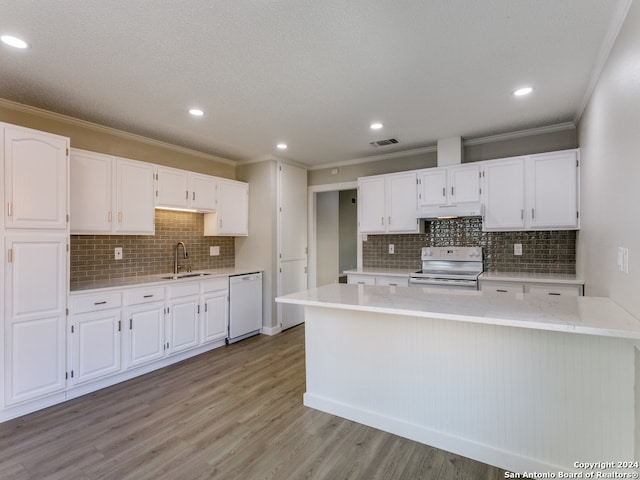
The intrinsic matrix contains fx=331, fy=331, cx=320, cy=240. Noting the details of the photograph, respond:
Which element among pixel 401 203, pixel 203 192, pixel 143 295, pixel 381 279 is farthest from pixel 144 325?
pixel 401 203

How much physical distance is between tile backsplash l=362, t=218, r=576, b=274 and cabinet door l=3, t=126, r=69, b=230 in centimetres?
358

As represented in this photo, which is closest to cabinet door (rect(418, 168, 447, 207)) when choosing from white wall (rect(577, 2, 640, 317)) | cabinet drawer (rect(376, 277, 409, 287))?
cabinet drawer (rect(376, 277, 409, 287))

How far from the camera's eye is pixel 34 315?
2551 millimetres

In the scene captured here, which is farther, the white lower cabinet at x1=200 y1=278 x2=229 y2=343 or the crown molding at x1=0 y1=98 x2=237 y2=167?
the white lower cabinet at x1=200 y1=278 x2=229 y2=343

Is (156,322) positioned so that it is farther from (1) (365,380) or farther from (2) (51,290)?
(1) (365,380)

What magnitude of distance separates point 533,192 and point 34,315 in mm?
4651

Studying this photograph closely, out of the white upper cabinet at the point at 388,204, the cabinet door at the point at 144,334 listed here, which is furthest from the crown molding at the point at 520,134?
the cabinet door at the point at 144,334

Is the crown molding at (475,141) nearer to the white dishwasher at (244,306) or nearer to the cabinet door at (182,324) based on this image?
the white dishwasher at (244,306)

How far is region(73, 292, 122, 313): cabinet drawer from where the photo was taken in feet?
9.23

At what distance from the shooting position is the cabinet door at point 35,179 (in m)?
2.43

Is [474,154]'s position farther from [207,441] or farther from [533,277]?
[207,441]

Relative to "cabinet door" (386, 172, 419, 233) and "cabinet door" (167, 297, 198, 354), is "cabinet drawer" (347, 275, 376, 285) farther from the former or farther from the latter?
"cabinet door" (167, 297, 198, 354)

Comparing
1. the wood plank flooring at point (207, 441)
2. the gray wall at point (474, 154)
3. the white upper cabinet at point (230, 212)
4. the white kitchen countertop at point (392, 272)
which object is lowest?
the wood plank flooring at point (207, 441)

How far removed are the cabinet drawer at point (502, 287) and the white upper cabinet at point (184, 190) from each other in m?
3.37
